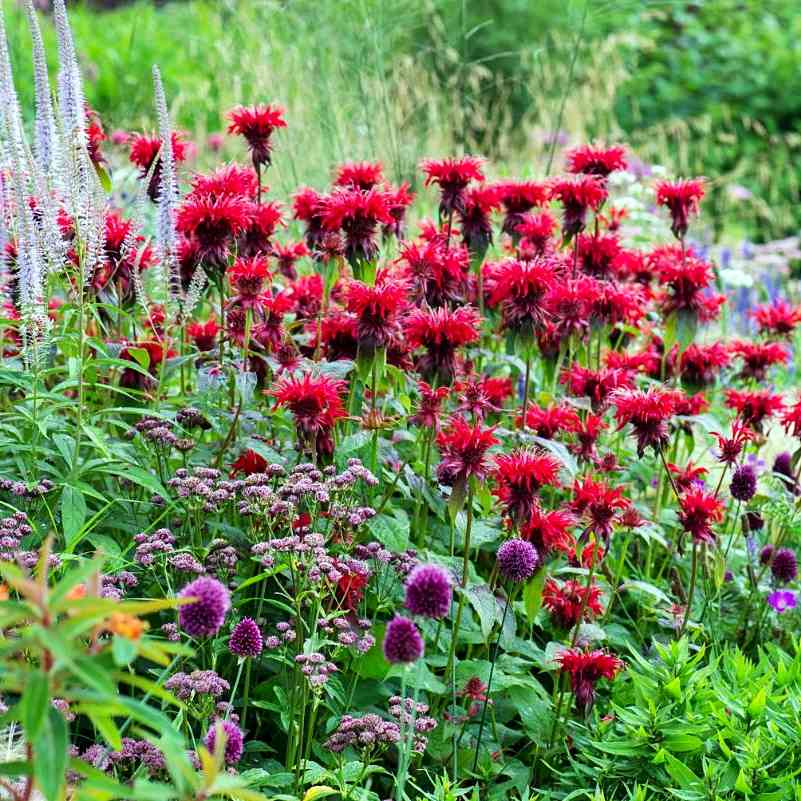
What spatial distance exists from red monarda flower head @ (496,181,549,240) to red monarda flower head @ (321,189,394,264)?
60 centimetres

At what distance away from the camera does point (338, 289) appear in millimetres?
3861

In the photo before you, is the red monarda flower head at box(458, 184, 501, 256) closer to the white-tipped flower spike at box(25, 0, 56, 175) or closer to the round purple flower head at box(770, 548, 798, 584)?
the white-tipped flower spike at box(25, 0, 56, 175)

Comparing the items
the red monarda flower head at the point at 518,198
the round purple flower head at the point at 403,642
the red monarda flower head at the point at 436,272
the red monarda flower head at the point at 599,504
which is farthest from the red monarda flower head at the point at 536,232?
the round purple flower head at the point at 403,642

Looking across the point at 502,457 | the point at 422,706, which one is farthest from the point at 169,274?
the point at 422,706

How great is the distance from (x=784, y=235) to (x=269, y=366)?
8681 mm

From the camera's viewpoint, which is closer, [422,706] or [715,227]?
[422,706]

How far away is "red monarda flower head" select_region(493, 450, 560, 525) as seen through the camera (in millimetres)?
2531

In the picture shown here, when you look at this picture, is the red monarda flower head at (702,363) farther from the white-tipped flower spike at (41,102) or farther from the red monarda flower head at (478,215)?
the white-tipped flower spike at (41,102)

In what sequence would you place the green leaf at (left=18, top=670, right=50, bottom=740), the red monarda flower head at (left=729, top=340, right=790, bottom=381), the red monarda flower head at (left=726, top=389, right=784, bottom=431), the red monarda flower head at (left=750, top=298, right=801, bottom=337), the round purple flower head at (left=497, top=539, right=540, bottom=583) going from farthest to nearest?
the red monarda flower head at (left=750, top=298, right=801, bottom=337), the red monarda flower head at (left=729, top=340, right=790, bottom=381), the red monarda flower head at (left=726, top=389, right=784, bottom=431), the round purple flower head at (left=497, top=539, right=540, bottom=583), the green leaf at (left=18, top=670, right=50, bottom=740)

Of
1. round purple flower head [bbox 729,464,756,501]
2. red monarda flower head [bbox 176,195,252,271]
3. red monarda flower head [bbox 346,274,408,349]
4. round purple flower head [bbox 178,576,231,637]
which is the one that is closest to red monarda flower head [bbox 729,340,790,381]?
round purple flower head [bbox 729,464,756,501]

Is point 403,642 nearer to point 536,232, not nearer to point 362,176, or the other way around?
point 362,176

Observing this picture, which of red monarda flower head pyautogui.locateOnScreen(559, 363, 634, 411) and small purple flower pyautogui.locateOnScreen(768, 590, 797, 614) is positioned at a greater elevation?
red monarda flower head pyautogui.locateOnScreen(559, 363, 634, 411)

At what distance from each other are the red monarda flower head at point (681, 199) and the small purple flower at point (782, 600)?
115 centimetres

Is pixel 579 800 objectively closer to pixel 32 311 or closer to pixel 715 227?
pixel 32 311
